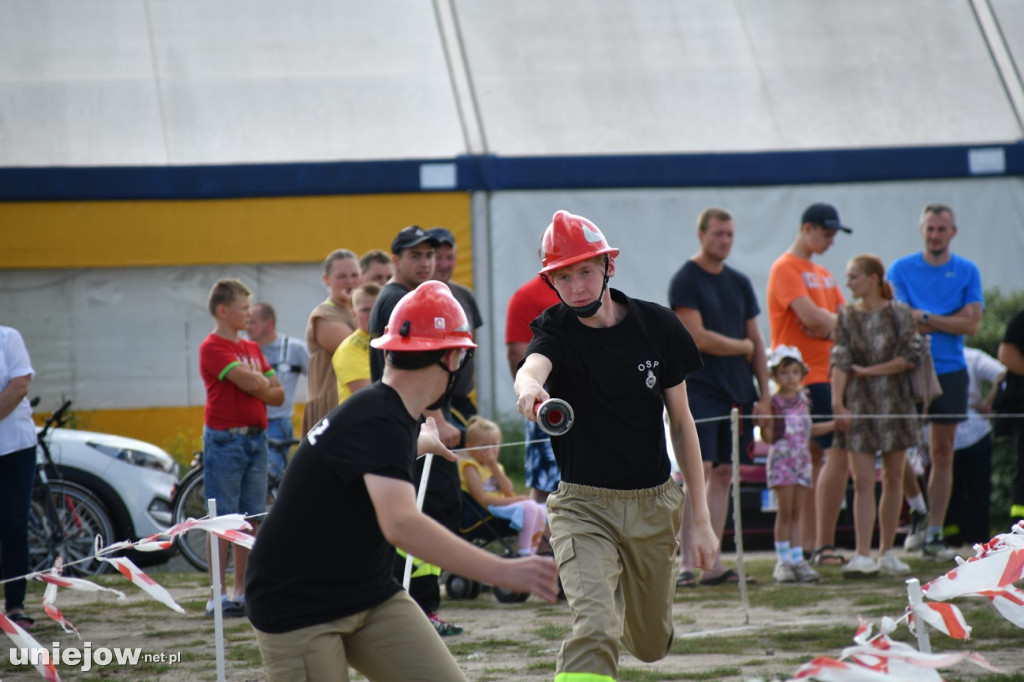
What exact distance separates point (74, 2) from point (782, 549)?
426 inches

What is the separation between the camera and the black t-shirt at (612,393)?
15.4 feet

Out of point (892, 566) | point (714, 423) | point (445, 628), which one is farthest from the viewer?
point (892, 566)

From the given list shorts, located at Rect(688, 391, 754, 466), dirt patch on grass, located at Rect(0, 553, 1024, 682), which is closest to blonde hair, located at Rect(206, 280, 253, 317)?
dirt patch on grass, located at Rect(0, 553, 1024, 682)

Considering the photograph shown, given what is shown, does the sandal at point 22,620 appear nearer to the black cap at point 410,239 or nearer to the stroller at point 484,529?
the stroller at point 484,529

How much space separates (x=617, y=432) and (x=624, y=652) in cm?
249

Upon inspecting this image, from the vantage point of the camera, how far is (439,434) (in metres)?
6.43

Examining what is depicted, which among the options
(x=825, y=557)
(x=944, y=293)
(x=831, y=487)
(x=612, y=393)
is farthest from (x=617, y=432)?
(x=944, y=293)

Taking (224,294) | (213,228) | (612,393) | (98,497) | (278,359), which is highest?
(213,228)

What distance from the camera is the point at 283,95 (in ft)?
46.8

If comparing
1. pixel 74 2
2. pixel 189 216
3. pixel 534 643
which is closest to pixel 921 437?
pixel 534 643

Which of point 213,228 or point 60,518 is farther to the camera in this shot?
point 213,228

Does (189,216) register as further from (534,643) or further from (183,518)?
(534,643)

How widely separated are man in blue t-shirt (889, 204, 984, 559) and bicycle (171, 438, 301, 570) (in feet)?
15.7

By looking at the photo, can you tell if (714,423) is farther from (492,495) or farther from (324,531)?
(324,531)
